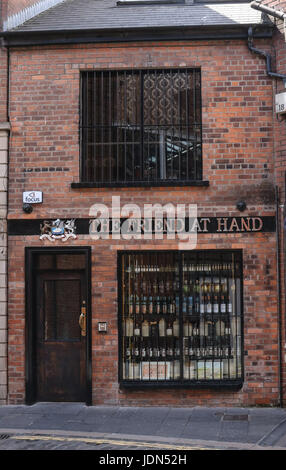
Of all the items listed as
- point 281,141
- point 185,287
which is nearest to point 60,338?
point 185,287

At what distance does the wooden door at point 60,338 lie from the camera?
33.0 ft

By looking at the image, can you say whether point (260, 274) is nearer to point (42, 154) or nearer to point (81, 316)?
point (81, 316)

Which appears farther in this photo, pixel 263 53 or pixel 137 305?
pixel 137 305

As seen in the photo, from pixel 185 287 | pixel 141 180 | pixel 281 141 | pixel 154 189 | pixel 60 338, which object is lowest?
pixel 60 338

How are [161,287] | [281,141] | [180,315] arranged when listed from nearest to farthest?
[281,141]
[180,315]
[161,287]

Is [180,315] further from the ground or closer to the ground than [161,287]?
closer to the ground

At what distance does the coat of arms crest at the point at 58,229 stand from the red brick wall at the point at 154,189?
12 cm

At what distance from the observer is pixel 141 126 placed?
33.6ft

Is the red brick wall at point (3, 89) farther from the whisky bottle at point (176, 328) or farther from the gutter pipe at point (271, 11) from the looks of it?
the whisky bottle at point (176, 328)

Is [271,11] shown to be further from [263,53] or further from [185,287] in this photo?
[185,287]

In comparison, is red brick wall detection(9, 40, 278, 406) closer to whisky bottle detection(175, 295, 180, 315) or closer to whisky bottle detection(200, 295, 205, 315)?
whisky bottle detection(200, 295, 205, 315)

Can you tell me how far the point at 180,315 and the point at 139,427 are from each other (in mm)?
2149

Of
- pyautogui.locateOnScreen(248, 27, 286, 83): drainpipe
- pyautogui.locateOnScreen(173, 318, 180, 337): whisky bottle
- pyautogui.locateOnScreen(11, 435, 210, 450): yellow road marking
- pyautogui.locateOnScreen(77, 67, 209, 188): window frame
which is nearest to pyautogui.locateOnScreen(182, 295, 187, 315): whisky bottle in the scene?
pyautogui.locateOnScreen(173, 318, 180, 337): whisky bottle

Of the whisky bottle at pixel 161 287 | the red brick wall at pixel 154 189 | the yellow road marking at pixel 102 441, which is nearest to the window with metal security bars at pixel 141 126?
the red brick wall at pixel 154 189
